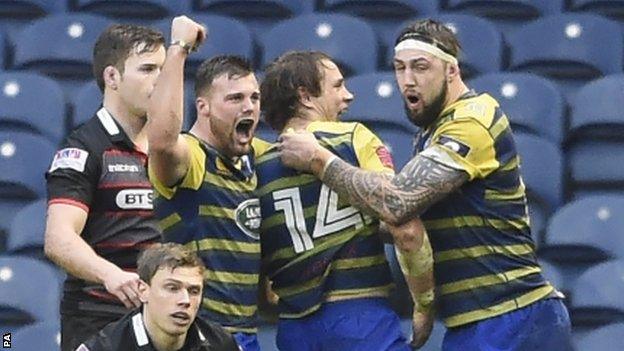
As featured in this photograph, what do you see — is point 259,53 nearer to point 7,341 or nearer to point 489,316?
point 7,341

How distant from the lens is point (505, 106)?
902 cm

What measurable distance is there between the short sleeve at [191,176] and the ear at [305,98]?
1.25 feet

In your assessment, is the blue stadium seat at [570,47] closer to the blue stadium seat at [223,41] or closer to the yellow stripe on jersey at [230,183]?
the blue stadium seat at [223,41]

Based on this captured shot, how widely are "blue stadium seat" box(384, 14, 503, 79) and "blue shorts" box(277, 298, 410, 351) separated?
3641 millimetres

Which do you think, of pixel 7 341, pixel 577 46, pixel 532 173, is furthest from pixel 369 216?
pixel 577 46

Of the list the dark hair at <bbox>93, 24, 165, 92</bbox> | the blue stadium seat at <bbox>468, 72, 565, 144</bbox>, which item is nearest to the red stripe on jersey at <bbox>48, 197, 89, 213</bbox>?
the dark hair at <bbox>93, 24, 165, 92</bbox>

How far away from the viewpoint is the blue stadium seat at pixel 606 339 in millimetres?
7730

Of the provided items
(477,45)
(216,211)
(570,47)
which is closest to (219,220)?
(216,211)

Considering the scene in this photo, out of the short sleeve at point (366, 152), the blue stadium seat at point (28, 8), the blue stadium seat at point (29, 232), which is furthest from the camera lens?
the blue stadium seat at point (28, 8)

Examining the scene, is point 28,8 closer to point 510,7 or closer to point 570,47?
point 510,7

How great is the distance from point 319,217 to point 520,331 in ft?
2.27

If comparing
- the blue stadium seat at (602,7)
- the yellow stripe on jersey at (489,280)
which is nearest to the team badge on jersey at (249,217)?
the yellow stripe on jersey at (489,280)

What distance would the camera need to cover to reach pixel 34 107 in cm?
917

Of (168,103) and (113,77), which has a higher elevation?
(113,77)
